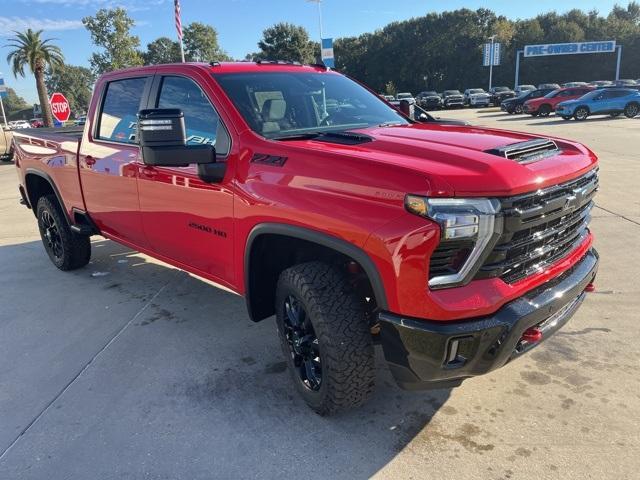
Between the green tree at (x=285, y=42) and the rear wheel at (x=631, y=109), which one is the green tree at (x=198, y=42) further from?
the rear wheel at (x=631, y=109)

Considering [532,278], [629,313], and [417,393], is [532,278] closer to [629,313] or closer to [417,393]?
[417,393]

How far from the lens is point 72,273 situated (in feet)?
18.4

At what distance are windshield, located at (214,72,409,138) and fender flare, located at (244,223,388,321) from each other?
614mm

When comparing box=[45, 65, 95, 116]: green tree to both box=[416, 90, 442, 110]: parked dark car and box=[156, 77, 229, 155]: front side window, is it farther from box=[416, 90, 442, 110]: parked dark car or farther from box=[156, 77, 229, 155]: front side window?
box=[156, 77, 229, 155]: front side window

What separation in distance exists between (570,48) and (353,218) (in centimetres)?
6824

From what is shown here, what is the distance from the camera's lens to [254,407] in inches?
120

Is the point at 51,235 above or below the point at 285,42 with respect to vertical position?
below

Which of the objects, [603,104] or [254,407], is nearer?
[254,407]

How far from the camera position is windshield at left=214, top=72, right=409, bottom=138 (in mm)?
3211

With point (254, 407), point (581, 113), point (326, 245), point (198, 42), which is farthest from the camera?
point (198, 42)

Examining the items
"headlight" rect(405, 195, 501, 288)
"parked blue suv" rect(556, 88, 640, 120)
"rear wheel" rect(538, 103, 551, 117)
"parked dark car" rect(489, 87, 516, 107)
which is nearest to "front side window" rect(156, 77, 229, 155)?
"headlight" rect(405, 195, 501, 288)

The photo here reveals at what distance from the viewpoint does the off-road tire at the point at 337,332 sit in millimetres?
2566

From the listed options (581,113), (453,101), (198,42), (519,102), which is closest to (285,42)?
(198,42)

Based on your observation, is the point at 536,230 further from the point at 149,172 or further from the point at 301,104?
the point at 149,172
